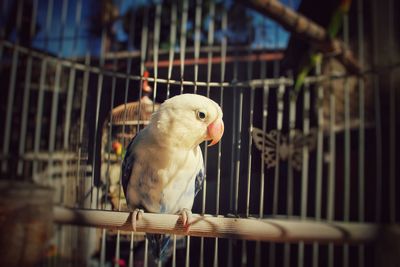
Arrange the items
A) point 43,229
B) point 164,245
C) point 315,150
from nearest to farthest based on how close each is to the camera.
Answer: point 43,229, point 315,150, point 164,245

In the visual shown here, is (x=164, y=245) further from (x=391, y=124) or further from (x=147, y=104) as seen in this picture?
(x=391, y=124)

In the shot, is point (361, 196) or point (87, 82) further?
point (87, 82)

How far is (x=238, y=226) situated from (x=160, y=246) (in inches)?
13.9

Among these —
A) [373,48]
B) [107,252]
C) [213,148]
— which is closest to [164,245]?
[107,252]

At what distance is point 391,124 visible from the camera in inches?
23.4

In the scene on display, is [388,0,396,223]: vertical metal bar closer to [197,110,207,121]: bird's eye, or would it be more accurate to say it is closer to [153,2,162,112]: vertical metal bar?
[197,110,207,121]: bird's eye

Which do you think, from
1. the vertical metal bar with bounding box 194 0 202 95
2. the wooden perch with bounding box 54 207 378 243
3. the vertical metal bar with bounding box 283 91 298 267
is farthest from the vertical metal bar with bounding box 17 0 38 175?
the vertical metal bar with bounding box 283 91 298 267

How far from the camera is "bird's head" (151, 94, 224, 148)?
0.72 m

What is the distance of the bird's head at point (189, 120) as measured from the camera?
72 cm

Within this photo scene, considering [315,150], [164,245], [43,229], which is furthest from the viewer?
[164,245]

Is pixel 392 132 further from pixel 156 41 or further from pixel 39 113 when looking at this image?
pixel 39 113

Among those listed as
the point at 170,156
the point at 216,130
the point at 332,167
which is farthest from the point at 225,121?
the point at 332,167

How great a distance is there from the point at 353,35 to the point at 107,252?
0.83 meters

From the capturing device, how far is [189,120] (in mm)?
752
